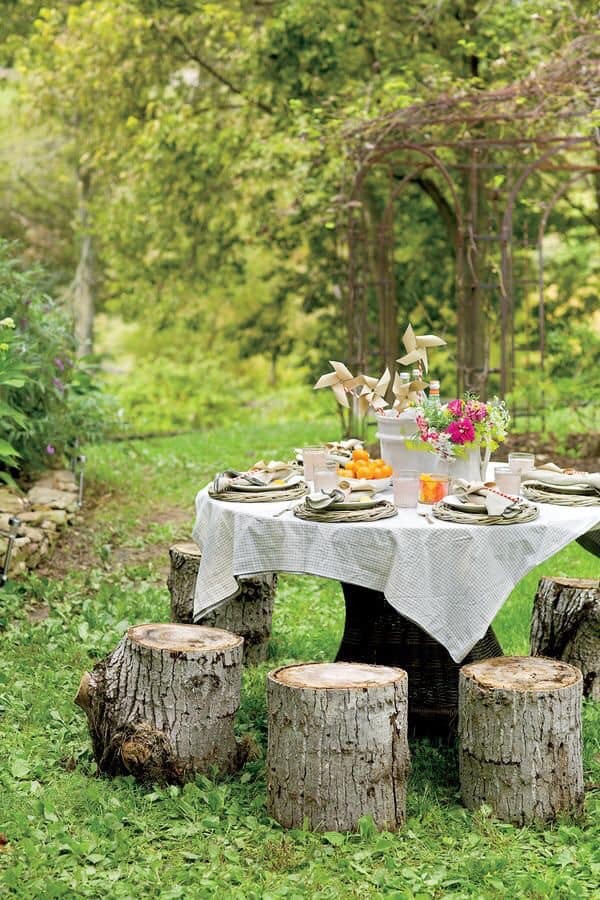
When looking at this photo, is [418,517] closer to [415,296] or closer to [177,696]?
[177,696]

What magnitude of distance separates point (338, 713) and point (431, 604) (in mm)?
507

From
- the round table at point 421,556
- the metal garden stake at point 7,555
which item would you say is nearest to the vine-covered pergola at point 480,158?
the metal garden stake at point 7,555

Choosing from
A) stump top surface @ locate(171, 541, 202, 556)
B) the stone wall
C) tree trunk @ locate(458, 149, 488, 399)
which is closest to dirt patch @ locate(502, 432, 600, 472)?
tree trunk @ locate(458, 149, 488, 399)

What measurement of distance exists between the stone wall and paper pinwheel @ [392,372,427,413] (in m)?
2.78

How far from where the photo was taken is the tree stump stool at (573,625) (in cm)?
459

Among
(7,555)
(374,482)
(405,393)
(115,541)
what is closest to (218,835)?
(374,482)

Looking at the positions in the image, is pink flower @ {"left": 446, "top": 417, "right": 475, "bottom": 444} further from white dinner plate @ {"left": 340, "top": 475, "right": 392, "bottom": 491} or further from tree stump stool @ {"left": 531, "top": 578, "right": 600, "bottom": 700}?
tree stump stool @ {"left": 531, "top": 578, "right": 600, "bottom": 700}

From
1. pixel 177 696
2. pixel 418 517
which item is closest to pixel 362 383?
pixel 418 517

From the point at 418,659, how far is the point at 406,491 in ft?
2.35

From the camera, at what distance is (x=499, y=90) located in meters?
8.87

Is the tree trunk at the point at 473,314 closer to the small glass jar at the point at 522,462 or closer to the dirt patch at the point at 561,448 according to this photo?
the dirt patch at the point at 561,448

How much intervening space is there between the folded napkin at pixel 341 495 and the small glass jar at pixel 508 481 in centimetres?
44

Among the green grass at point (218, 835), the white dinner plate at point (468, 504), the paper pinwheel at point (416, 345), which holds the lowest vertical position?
the green grass at point (218, 835)

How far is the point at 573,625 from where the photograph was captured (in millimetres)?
4625
